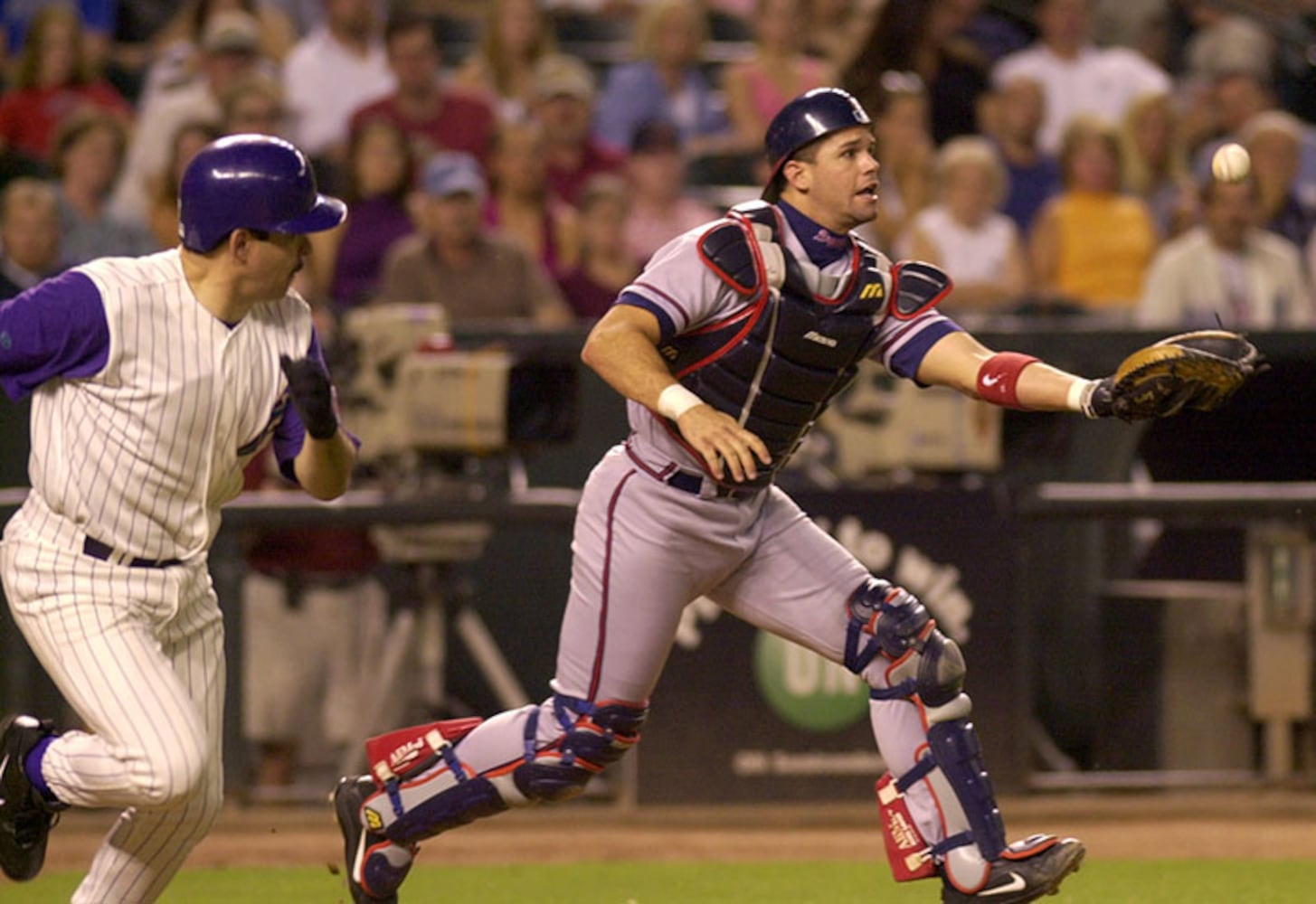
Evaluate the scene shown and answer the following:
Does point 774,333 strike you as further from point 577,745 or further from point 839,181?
point 577,745

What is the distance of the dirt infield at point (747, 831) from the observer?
289 inches

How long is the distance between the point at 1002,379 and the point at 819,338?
17.2 inches

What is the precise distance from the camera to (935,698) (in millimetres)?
5039

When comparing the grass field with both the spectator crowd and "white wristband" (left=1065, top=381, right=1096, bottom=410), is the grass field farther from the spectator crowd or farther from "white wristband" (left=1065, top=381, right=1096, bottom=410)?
the spectator crowd

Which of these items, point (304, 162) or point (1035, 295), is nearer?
point (304, 162)

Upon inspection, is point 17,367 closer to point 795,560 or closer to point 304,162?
point 304,162

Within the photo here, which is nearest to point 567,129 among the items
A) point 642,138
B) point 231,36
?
point 642,138

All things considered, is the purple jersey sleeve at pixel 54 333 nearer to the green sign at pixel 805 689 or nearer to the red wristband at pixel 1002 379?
the red wristband at pixel 1002 379

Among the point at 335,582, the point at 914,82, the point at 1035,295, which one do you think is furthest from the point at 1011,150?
the point at 335,582

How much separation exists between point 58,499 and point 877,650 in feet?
6.24

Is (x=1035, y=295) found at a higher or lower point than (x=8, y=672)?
higher

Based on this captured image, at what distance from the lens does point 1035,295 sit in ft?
30.9

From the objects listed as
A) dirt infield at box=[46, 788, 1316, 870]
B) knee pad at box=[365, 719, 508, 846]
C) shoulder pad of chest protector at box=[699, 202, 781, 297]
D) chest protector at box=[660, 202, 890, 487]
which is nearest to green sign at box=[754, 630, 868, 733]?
dirt infield at box=[46, 788, 1316, 870]

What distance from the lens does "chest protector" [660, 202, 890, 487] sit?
4992mm
